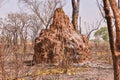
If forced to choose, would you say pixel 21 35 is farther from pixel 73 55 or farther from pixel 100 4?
pixel 73 55

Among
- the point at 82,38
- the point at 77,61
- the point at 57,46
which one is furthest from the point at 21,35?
the point at 82,38

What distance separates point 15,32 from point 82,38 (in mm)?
10643

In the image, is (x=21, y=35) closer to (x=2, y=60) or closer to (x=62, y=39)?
(x=2, y=60)

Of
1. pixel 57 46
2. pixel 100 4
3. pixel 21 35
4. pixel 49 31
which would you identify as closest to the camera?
pixel 100 4

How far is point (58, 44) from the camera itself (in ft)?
55.4

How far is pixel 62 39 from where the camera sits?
17.5 metres

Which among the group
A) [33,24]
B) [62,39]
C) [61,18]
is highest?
[33,24]

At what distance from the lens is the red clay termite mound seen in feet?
55.3

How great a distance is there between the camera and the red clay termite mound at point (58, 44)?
55.3ft

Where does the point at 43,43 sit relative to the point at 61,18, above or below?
below

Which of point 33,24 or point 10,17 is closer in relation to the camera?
point 10,17

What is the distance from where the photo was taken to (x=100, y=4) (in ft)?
17.2

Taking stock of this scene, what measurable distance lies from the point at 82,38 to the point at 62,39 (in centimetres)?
169

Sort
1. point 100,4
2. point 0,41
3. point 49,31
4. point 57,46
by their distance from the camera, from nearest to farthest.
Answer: point 100,4 → point 0,41 → point 57,46 → point 49,31
